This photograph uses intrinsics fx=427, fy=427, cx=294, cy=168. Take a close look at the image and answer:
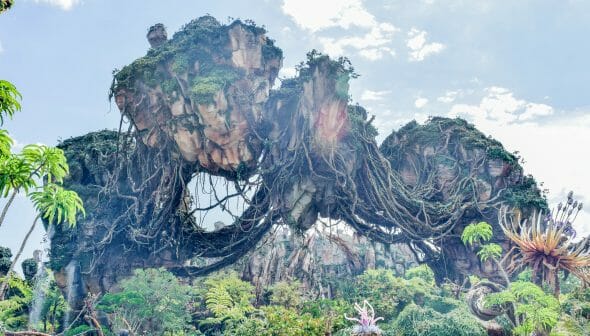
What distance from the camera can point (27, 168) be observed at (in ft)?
16.3

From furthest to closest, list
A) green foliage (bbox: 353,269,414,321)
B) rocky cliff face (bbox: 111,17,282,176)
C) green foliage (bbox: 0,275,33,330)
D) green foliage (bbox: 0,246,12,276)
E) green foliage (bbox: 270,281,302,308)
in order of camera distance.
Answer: green foliage (bbox: 0,246,12,276) < green foliage (bbox: 0,275,33,330) < green foliage (bbox: 270,281,302,308) < rocky cliff face (bbox: 111,17,282,176) < green foliage (bbox: 353,269,414,321)

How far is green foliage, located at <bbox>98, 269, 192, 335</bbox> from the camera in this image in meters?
13.3

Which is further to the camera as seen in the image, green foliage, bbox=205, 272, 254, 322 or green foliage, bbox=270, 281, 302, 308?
green foliage, bbox=270, 281, 302, 308

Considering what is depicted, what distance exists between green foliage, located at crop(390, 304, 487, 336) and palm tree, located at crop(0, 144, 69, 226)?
341 inches

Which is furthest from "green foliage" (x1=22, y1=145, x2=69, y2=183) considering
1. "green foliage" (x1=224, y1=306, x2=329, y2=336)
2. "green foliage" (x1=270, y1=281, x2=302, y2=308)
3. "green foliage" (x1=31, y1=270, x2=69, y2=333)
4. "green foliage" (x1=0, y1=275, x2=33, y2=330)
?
"green foliage" (x1=31, y1=270, x2=69, y2=333)

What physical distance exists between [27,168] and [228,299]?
34.4ft

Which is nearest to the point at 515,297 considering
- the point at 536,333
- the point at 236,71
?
the point at 536,333

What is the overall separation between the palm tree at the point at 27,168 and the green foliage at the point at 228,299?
8849 mm

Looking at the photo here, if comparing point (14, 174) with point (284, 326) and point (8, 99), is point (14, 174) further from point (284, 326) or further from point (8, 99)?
point (284, 326)

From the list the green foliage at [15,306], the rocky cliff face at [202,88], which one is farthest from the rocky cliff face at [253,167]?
the green foliage at [15,306]

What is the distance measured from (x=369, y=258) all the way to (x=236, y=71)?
48.7 feet

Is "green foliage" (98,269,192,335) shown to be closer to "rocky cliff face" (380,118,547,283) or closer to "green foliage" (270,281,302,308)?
"green foliage" (270,281,302,308)

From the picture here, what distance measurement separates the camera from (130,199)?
16.3m

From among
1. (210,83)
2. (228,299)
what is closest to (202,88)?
(210,83)
